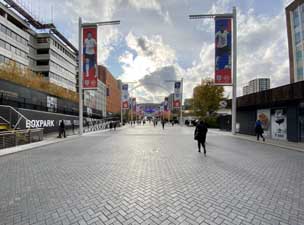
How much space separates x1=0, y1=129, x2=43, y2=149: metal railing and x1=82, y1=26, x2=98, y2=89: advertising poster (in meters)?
7.76

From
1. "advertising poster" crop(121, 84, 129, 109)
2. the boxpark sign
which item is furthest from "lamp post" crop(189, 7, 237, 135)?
"advertising poster" crop(121, 84, 129, 109)

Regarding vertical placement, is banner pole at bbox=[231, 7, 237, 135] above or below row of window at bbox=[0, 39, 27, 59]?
below

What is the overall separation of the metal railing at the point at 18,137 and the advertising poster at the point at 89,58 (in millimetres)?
7756

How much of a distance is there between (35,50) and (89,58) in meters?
44.8

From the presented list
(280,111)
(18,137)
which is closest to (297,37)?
(280,111)

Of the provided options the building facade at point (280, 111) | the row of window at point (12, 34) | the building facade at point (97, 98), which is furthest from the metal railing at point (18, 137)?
the building facade at point (97, 98)

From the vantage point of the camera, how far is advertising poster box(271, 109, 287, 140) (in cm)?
1491

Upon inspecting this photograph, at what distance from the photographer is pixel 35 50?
171 feet

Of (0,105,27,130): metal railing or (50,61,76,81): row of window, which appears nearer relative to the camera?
(0,105,27,130): metal railing

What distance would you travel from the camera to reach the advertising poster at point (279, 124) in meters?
14.9

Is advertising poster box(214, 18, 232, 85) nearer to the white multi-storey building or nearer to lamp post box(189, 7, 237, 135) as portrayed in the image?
lamp post box(189, 7, 237, 135)

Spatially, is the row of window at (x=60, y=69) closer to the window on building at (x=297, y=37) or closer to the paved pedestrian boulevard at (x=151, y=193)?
the paved pedestrian boulevard at (x=151, y=193)

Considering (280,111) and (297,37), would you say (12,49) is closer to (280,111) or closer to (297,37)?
(280,111)

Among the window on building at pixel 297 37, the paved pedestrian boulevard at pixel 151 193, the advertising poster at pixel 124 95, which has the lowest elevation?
the paved pedestrian boulevard at pixel 151 193
